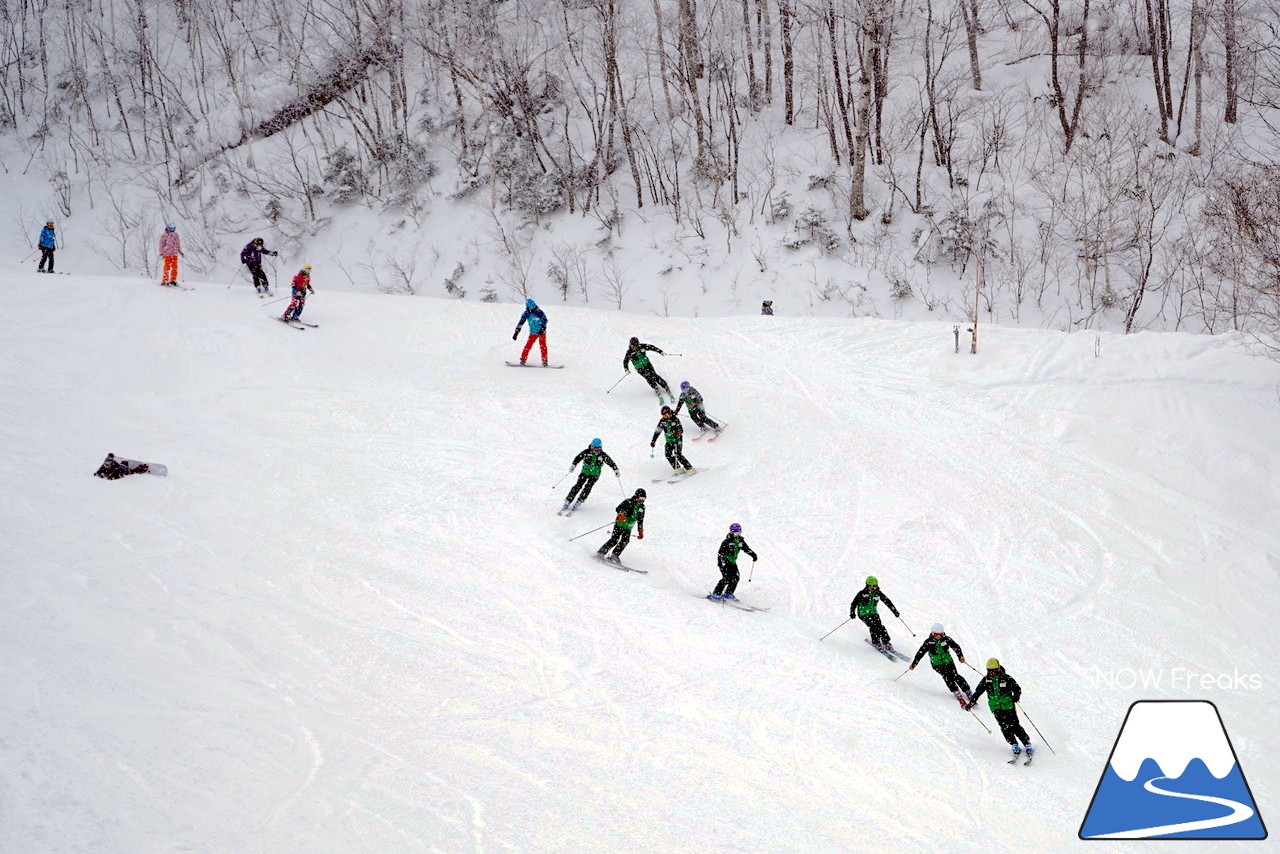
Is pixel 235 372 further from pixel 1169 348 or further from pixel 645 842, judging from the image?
pixel 1169 348

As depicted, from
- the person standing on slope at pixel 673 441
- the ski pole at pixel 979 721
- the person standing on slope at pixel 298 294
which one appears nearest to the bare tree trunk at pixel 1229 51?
the person standing on slope at pixel 673 441

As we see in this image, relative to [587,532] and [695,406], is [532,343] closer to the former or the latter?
[695,406]

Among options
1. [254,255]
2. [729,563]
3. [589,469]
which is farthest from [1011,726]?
[254,255]

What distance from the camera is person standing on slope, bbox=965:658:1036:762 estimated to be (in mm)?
8508

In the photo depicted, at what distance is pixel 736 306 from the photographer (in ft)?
95.6

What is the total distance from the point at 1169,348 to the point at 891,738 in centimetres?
1409

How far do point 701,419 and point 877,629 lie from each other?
6775 mm

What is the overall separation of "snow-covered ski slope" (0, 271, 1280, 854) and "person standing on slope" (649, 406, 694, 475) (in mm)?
567

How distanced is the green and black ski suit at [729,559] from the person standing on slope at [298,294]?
44.7 feet

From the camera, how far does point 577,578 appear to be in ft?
37.4

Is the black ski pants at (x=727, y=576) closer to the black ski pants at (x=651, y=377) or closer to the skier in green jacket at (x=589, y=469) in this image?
the skier in green jacket at (x=589, y=469)

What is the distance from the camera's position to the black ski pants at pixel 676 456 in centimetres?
Answer: 1508

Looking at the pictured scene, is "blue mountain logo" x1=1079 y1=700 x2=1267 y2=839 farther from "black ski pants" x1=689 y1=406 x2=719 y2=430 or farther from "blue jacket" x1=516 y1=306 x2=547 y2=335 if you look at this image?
"blue jacket" x1=516 y1=306 x2=547 y2=335

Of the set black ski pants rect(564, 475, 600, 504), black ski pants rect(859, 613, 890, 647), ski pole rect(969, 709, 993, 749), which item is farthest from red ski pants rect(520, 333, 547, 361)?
ski pole rect(969, 709, 993, 749)
